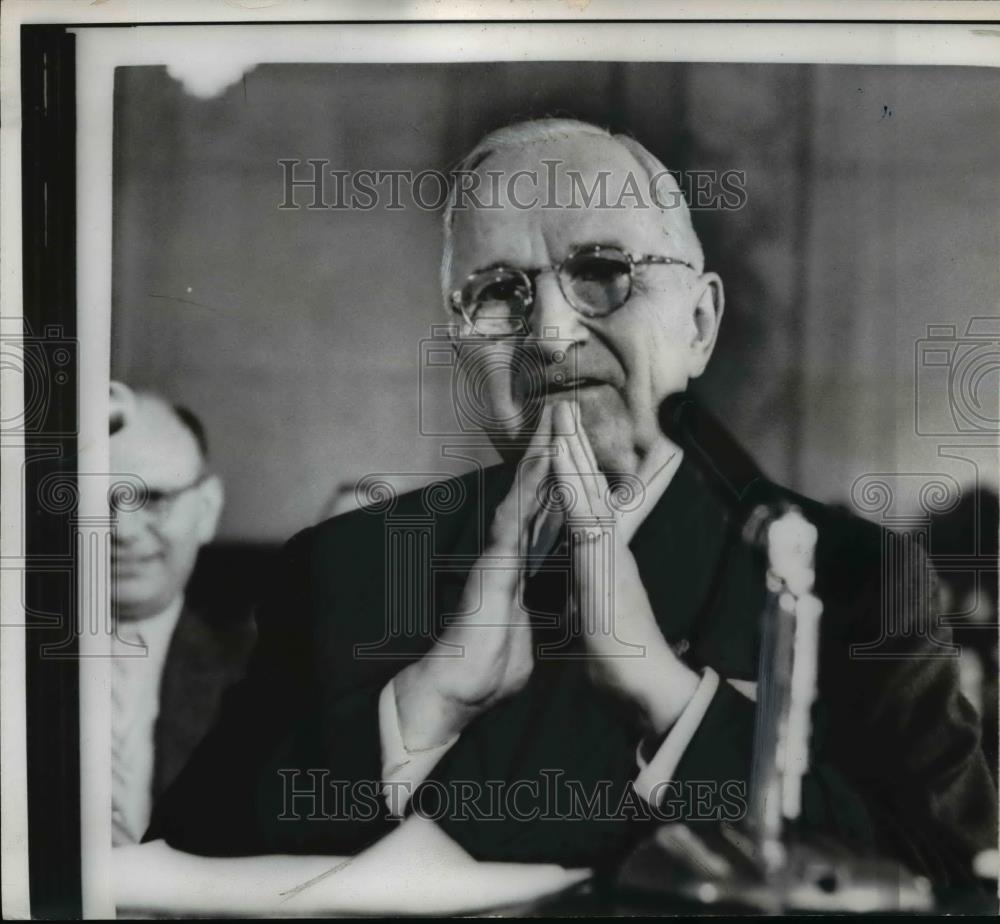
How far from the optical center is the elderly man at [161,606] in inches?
124

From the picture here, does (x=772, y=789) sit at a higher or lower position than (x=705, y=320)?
lower

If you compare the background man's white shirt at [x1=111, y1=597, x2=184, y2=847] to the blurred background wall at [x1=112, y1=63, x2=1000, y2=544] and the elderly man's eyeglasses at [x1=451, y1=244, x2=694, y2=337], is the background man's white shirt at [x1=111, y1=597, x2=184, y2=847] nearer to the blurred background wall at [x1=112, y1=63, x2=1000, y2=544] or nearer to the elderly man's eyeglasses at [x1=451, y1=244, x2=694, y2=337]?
the blurred background wall at [x1=112, y1=63, x2=1000, y2=544]

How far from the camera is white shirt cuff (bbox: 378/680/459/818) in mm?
3146

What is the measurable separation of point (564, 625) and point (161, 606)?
1.04 metres

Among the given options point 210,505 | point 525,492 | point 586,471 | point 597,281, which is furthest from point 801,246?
point 210,505

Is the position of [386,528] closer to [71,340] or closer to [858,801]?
[71,340]

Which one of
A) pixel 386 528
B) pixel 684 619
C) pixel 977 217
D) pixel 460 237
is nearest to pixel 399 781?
pixel 386 528

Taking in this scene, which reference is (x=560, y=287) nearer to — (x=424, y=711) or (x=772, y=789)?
(x=424, y=711)

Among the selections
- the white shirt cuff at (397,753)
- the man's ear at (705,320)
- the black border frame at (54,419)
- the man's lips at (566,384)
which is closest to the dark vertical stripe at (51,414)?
the black border frame at (54,419)

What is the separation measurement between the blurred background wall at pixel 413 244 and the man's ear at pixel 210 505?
0.13 feet

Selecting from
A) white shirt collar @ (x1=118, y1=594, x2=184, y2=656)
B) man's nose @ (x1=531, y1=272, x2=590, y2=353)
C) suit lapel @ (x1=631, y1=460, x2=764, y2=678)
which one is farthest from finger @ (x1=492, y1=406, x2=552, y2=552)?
white shirt collar @ (x1=118, y1=594, x2=184, y2=656)

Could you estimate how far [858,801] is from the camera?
3.16m

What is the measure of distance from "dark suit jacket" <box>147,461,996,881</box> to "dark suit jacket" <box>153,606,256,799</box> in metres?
0.04

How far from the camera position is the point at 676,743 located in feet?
10.3
